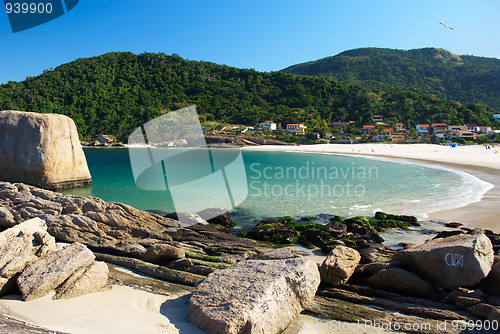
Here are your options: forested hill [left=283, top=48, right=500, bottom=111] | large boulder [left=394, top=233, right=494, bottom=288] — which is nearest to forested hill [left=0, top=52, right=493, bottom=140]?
forested hill [left=283, top=48, right=500, bottom=111]

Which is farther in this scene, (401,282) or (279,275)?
(401,282)

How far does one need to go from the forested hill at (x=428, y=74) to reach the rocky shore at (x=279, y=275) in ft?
525

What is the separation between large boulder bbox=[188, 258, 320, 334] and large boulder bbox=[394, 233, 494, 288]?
231 cm

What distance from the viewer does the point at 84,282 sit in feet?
15.9

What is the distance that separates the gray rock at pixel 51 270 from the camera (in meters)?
4.50

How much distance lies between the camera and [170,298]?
4.99 m

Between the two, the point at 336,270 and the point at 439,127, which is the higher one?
the point at 439,127

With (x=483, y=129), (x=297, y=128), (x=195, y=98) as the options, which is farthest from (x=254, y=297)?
(x=195, y=98)

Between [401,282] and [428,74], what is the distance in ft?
653

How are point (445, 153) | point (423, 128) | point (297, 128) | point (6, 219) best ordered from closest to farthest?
point (6, 219), point (445, 153), point (297, 128), point (423, 128)

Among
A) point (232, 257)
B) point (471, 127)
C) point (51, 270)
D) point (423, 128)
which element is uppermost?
point (423, 128)

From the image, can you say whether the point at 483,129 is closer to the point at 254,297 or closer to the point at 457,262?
the point at 457,262

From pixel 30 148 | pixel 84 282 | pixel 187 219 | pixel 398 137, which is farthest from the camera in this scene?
pixel 398 137

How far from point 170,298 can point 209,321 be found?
1326 mm
